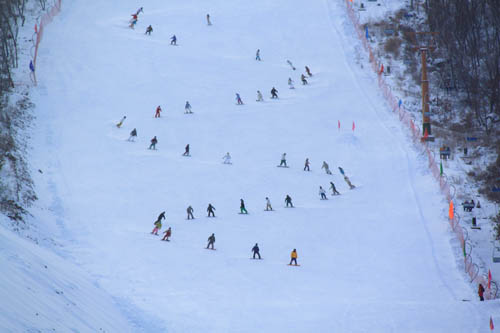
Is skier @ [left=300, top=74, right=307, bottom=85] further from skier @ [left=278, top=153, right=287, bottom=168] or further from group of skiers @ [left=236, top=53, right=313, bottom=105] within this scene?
skier @ [left=278, top=153, right=287, bottom=168]

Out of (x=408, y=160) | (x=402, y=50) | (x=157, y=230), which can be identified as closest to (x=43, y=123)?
(x=157, y=230)

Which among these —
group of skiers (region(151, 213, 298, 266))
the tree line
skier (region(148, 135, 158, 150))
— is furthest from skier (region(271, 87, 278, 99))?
group of skiers (region(151, 213, 298, 266))

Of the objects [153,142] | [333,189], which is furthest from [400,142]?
[153,142]

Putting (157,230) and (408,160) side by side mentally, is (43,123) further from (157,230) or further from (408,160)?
(408,160)

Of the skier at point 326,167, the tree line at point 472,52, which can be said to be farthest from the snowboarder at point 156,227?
the tree line at point 472,52

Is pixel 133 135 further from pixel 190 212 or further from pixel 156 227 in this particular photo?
pixel 156 227

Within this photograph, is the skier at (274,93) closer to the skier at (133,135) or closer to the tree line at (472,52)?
the skier at (133,135)
